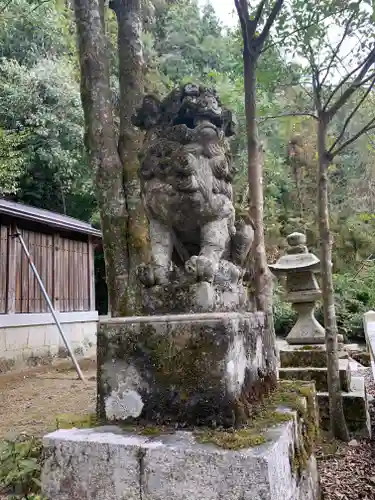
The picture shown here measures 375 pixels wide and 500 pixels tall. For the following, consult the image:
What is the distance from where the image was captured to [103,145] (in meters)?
4.30

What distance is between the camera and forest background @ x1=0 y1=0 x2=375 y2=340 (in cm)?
1089

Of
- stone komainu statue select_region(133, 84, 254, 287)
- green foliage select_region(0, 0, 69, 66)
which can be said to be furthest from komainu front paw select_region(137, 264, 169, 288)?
green foliage select_region(0, 0, 69, 66)

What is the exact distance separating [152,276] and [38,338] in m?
7.27

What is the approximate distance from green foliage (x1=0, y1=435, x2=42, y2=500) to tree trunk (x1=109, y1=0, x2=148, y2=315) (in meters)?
1.40

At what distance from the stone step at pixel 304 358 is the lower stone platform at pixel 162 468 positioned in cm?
326

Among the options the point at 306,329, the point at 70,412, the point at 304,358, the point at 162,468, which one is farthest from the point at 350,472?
the point at 70,412

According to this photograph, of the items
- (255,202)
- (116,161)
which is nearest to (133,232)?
(116,161)

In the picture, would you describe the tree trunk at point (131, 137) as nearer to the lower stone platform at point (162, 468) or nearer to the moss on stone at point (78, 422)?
the moss on stone at point (78, 422)

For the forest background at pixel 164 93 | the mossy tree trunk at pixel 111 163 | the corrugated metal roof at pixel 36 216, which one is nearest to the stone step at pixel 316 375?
the mossy tree trunk at pixel 111 163

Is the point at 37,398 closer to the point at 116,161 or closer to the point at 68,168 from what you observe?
the point at 116,161

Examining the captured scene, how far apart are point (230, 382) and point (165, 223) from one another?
1.02 metres

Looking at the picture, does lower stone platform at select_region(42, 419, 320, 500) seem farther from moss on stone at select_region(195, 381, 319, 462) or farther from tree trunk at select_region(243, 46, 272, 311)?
tree trunk at select_region(243, 46, 272, 311)

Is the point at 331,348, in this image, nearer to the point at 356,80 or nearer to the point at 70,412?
the point at 356,80

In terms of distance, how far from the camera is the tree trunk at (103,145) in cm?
412
